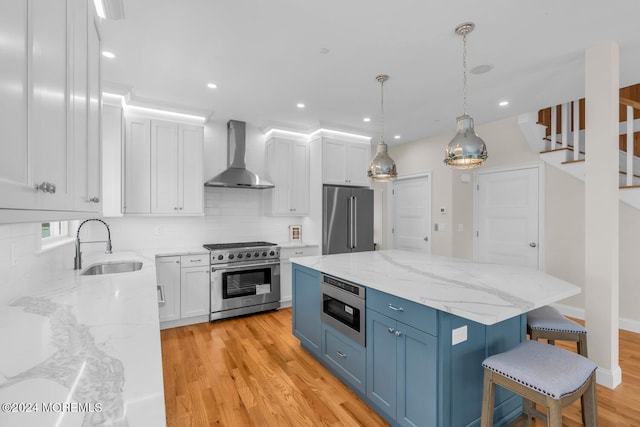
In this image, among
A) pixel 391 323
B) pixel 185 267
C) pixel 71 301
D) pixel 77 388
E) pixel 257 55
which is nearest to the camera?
pixel 77 388

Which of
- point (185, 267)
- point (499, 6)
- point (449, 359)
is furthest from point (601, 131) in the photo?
point (185, 267)

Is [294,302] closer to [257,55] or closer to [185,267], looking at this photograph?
[185,267]

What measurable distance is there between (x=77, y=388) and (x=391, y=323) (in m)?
1.56

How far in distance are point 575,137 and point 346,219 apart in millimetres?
2989

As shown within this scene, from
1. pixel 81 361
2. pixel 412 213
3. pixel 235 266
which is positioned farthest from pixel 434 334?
pixel 412 213

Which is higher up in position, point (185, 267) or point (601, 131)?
point (601, 131)

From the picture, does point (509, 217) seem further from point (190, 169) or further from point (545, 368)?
point (190, 169)

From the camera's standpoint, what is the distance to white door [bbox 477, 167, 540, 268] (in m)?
4.06

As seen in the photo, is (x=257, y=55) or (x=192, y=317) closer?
(x=257, y=55)

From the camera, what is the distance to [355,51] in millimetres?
2424

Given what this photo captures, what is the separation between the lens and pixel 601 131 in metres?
2.39

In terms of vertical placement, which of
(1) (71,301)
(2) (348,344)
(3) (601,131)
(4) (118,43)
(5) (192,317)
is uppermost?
(4) (118,43)

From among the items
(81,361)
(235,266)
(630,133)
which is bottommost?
(235,266)

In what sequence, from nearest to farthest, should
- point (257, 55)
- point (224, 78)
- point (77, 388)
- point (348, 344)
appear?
point (77, 388), point (348, 344), point (257, 55), point (224, 78)
